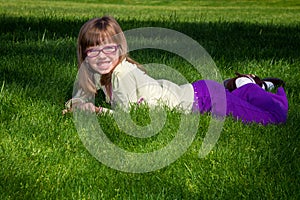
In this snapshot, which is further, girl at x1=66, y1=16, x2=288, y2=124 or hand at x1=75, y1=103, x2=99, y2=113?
girl at x1=66, y1=16, x2=288, y2=124

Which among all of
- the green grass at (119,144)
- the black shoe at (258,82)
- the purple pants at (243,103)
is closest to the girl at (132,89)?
the purple pants at (243,103)

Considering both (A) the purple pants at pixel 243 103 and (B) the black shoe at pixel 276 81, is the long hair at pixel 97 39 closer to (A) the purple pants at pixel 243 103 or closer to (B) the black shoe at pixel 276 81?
(A) the purple pants at pixel 243 103

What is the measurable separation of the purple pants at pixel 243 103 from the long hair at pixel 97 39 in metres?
0.67

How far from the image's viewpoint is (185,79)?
16.0ft

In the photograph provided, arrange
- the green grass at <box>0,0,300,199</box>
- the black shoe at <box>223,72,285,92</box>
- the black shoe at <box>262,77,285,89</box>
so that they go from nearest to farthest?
1. the green grass at <box>0,0,300,199</box>
2. the black shoe at <box>223,72,285,92</box>
3. the black shoe at <box>262,77,285,89</box>

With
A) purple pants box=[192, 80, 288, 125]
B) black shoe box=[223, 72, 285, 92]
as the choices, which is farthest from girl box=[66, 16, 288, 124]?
black shoe box=[223, 72, 285, 92]

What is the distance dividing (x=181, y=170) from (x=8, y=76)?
2.17m

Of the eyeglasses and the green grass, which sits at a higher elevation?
the eyeglasses

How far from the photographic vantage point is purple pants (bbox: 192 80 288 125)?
12.8 ft

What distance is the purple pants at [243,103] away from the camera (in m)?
3.89

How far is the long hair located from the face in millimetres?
41

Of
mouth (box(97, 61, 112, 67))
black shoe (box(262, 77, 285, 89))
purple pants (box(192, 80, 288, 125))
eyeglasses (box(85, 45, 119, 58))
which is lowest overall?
black shoe (box(262, 77, 285, 89))

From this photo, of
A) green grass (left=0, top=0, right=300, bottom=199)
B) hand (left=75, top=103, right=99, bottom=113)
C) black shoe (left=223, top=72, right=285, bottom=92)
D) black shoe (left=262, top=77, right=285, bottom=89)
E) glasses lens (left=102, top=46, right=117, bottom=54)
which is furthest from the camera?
black shoe (left=262, top=77, right=285, bottom=89)

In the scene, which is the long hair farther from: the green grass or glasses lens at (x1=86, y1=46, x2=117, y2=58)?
the green grass
